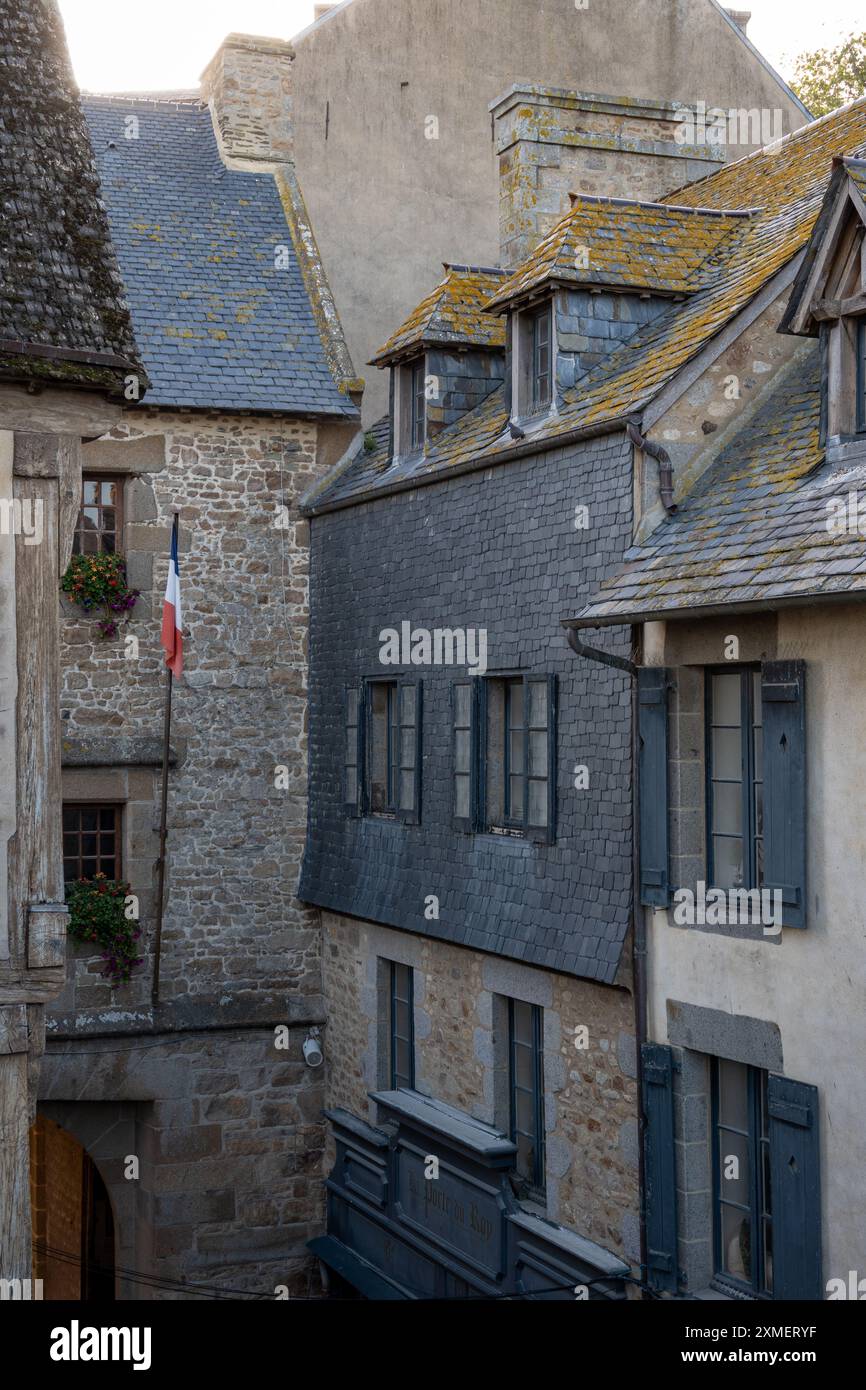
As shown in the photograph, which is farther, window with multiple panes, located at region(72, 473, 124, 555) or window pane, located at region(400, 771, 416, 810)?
window with multiple panes, located at region(72, 473, 124, 555)

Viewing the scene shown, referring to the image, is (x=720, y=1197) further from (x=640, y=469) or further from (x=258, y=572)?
(x=258, y=572)

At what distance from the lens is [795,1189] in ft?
30.3

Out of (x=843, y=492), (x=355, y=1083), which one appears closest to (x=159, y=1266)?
(x=355, y=1083)

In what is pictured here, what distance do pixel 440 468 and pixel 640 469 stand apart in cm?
286

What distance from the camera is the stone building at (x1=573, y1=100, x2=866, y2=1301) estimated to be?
29.6ft

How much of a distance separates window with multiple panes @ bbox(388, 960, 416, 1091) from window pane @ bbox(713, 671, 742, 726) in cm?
484

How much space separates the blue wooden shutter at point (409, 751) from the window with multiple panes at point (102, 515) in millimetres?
3277

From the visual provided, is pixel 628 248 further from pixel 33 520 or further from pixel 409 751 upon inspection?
pixel 33 520

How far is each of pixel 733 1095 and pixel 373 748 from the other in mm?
5604

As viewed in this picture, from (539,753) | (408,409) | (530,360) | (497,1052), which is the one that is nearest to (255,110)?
(408,409)

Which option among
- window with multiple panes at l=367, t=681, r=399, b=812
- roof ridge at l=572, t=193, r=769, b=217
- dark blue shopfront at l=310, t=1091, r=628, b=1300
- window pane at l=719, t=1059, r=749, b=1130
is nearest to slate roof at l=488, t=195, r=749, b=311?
roof ridge at l=572, t=193, r=769, b=217

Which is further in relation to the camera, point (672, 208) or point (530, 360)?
point (672, 208)

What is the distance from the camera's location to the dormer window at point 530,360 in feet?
41.4

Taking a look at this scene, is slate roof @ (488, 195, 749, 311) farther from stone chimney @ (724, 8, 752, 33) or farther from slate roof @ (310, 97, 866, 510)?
stone chimney @ (724, 8, 752, 33)
